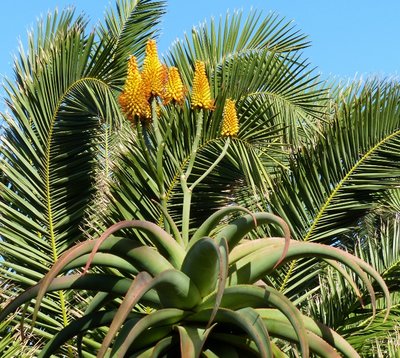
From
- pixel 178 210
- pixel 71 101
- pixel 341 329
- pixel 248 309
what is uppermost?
pixel 71 101

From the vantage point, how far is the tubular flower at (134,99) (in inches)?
213

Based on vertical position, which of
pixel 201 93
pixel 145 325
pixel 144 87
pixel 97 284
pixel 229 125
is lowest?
pixel 145 325

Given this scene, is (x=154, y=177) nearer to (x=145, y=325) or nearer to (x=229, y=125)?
(x=229, y=125)

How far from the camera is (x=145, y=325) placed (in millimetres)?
4414

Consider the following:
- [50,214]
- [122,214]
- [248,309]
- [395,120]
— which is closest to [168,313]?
[248,309]

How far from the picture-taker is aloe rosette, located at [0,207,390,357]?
14.4 feet

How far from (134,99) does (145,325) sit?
59.6 inches

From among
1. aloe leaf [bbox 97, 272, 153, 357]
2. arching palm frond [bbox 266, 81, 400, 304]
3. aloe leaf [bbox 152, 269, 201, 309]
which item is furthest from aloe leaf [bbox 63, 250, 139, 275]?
arching palm frond [bbox 266, 81, 400, 304]

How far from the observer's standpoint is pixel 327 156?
258 inches

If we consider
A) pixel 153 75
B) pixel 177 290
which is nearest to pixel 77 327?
pixel 177 290

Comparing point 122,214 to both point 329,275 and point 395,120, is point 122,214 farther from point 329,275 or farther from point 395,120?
point 395,120

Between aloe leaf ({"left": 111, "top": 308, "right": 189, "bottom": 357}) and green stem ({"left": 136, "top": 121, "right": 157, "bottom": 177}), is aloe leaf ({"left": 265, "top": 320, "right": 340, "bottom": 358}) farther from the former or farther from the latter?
green stem ({"left": 136, "top": 121, "right": 157, "bottom": 177})

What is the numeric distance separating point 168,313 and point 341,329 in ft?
7.15

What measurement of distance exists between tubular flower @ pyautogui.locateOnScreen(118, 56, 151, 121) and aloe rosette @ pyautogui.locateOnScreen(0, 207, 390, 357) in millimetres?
963
